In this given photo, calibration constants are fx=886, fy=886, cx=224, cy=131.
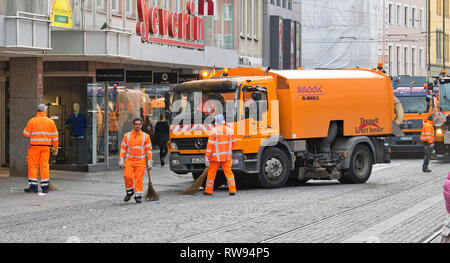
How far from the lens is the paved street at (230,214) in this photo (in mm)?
12195

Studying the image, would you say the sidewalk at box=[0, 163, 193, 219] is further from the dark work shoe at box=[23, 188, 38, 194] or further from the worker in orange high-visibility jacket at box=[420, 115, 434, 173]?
the worker in orange high-visibility jacket at box=[420, 115, 434, 173]

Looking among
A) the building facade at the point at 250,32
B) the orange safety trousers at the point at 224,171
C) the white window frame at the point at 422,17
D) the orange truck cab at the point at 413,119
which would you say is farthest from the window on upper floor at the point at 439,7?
the orange safety trousers at the point at 224,171

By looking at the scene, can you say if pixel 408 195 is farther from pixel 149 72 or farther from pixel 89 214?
pixel 149 72

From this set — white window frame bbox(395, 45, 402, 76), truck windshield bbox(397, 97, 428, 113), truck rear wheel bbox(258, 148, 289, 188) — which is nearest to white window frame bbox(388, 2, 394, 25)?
white window frame bbox(395, 45, 402, 76)

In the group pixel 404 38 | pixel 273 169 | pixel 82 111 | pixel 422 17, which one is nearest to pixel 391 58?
pixel 404 38

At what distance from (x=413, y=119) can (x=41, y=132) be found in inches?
746

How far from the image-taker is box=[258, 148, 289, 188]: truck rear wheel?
20.3 meters

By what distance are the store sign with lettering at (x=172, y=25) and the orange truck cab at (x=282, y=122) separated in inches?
251

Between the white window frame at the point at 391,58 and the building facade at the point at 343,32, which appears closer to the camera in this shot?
the building facade at the point at 343,32

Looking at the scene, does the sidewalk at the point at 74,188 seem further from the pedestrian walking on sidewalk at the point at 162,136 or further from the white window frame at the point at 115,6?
the white window frame at the point at 115,6

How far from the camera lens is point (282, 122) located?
2078cm

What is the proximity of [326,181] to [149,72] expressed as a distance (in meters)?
7.69

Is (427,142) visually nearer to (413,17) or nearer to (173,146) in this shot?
(173,146)
